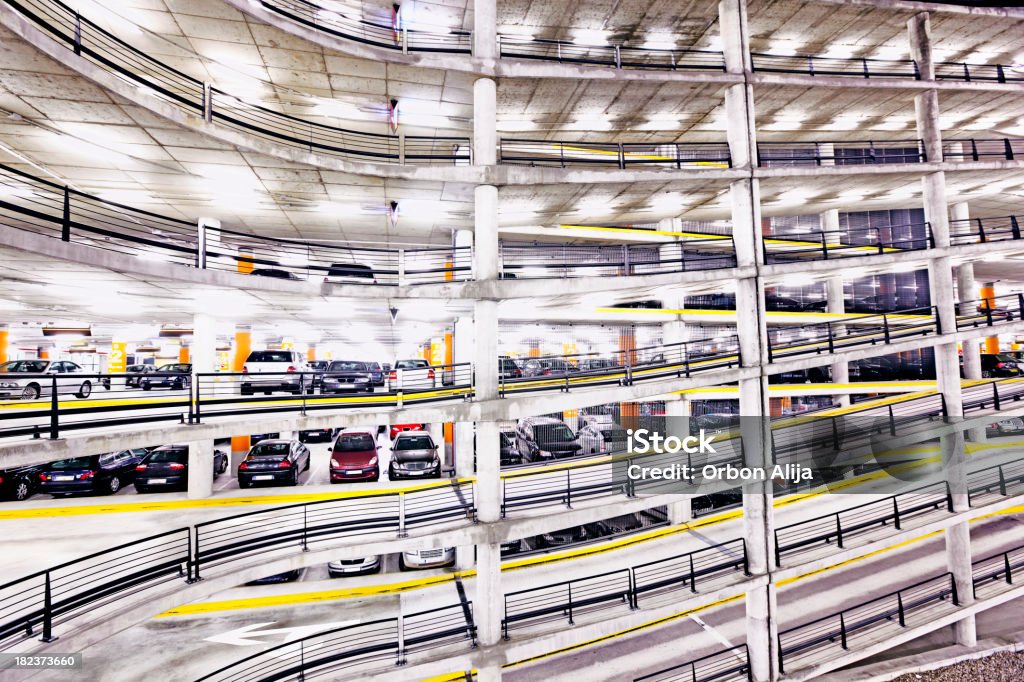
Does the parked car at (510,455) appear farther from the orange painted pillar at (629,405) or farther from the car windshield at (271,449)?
the orange painted pillar at (629,405)

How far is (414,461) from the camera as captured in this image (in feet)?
42.0

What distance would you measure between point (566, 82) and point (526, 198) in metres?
2.49

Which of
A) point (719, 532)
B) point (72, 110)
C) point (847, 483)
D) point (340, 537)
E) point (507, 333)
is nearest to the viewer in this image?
point (72, 110)

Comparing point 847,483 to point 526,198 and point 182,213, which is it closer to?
point 526,198

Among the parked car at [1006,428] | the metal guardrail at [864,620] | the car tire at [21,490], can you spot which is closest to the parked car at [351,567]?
the car tire at [21,490]

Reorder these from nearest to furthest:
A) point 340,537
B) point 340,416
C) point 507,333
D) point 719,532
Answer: point 340,416 → point 340,537 → point 719,532 → point 507,333

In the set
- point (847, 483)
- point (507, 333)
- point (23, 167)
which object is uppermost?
point (23, 167)

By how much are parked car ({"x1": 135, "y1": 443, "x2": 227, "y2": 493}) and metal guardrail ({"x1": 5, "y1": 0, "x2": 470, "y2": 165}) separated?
8.46 meters

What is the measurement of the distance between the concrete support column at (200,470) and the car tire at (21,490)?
394 cm

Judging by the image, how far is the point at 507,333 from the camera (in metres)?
21.6

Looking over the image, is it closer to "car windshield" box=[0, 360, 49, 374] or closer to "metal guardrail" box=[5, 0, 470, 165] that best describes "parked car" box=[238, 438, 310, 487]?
"car windshield" box=[0, 360, 49, 374]

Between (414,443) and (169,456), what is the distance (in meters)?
6.47

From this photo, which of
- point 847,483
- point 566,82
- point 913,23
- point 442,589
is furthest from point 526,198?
point 847,483

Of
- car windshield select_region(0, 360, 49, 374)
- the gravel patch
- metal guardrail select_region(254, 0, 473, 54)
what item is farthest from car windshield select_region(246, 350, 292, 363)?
the gravel patch
